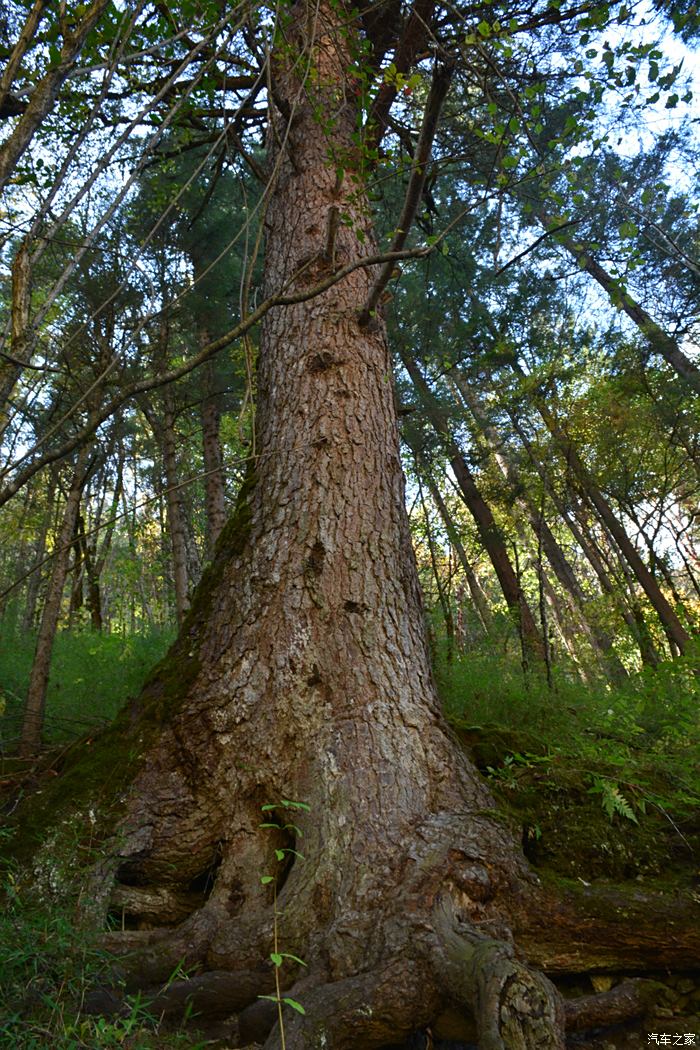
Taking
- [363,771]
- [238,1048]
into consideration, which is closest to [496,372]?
[363,771]

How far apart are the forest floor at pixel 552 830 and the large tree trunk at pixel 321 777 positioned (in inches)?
8.8

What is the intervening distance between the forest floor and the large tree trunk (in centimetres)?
22

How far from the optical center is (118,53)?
1.32 m

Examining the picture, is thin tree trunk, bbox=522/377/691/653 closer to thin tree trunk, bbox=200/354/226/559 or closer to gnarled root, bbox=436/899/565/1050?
thin tree trunk, bbox=200/354/226/559

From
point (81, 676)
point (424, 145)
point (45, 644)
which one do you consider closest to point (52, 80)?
point (424, 145)

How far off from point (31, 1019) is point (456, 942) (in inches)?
44.9

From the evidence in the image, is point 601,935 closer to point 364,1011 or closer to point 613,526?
point 364,1011

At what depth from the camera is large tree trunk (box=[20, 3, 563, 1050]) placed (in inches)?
64.6

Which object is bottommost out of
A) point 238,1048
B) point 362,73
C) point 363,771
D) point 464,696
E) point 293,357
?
point 238,1048

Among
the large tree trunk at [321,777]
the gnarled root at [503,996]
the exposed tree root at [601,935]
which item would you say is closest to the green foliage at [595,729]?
the exposed tree root at [601,935]

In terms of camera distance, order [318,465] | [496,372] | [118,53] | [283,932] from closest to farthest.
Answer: [118,53]
[283,932]
[318,465]
[496,372]

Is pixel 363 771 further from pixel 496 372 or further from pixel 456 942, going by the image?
pixel 496 372

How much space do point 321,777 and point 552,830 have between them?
101 centimetres

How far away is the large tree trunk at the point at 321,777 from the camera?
164 centimetres
